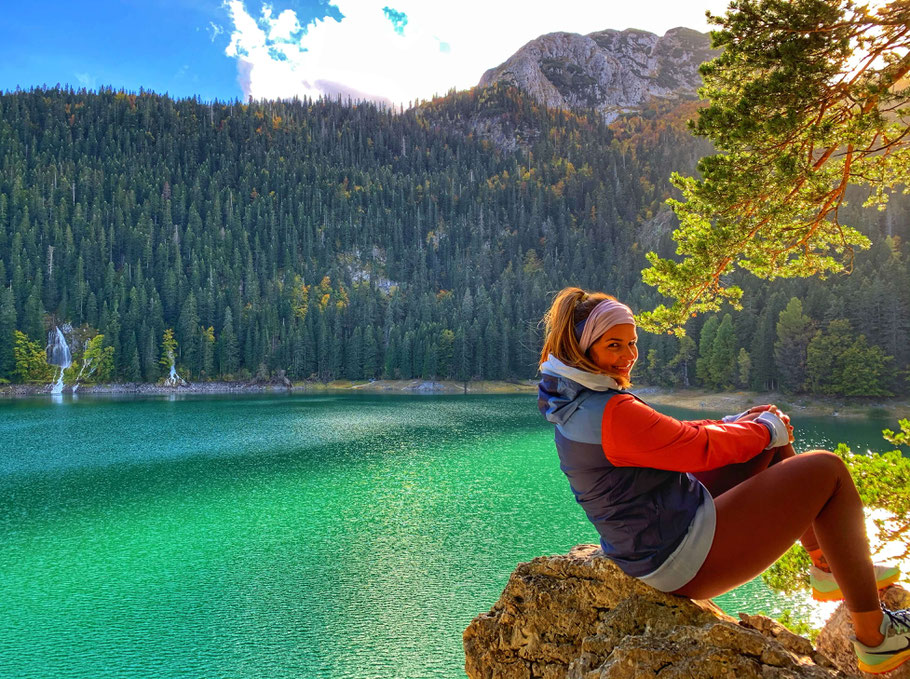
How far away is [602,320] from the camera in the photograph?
100.0 inches

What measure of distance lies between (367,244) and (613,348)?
12676 centimetres

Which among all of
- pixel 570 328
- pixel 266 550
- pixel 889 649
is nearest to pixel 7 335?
pixel 266 550

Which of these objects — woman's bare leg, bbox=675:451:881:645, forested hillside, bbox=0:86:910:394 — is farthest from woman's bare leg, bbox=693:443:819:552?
forested hillside, bbox=0:86:910:394

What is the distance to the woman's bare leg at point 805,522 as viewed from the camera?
2.29m

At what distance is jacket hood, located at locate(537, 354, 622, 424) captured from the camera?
2.42 m

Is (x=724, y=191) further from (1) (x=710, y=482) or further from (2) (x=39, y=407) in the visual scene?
(2) (x=39, y=407)

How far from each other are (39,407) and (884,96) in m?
65.4

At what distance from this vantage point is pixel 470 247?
128 meters

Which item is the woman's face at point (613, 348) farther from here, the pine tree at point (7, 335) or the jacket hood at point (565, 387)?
the pine tree at point (7, 335)

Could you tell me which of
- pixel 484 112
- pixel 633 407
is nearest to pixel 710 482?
pixel 633 407

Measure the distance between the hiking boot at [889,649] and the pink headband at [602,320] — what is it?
1.59 m

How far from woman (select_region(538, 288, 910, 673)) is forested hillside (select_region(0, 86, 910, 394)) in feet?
168

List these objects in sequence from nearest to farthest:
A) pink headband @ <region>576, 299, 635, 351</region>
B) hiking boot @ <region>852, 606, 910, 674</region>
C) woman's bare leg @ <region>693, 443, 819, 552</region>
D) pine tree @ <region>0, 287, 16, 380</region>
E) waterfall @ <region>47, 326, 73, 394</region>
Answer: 1. hiking boot @ <region>852, 606, 910, 674</region>
2. pink headband @ <region>576, 299, 635, 351</region>
3. woman's bare leg @ <region>693, 443, 819, 552</region>
4. pine tree @ <region>0, 287, 16, 380</region>
5. waterfall @ <region>47, 326, 73, 394</region>

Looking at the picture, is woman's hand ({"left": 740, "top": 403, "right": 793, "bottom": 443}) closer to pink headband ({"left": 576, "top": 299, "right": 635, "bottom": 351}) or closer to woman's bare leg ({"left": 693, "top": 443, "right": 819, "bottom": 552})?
woman's bare leg ({"left": 693, "top": 443, "right": 819, "bottom": 552})
